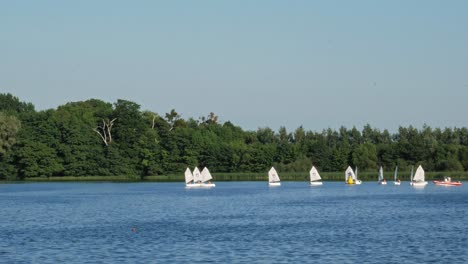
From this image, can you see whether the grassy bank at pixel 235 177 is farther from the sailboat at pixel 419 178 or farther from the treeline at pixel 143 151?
the sailboat at pixel 419 178

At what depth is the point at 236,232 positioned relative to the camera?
167 ft

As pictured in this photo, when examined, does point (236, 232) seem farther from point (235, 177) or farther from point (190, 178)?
point (235, 177)

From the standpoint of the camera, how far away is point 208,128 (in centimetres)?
18200

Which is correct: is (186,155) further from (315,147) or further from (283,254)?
(283,254)

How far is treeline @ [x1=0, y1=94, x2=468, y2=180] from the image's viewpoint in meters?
150

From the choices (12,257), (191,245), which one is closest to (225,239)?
(191,245)

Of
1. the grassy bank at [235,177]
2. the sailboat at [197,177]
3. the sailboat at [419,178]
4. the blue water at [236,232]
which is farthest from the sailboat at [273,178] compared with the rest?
the blue water at [236,232]

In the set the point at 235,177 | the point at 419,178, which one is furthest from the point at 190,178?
the point at 419,178

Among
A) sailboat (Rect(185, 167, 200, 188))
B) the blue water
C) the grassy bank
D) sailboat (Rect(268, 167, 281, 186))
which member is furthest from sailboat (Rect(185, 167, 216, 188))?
the blue water

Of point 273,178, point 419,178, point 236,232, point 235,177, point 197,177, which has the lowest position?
point 236,232

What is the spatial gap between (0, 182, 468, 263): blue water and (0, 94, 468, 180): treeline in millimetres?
69406

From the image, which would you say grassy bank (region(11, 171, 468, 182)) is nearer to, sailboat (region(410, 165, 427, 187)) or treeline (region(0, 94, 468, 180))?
treeline (region(0, 94, 468, 180))

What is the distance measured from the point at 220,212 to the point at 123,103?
98601 millimetres

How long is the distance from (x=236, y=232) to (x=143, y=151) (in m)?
105
